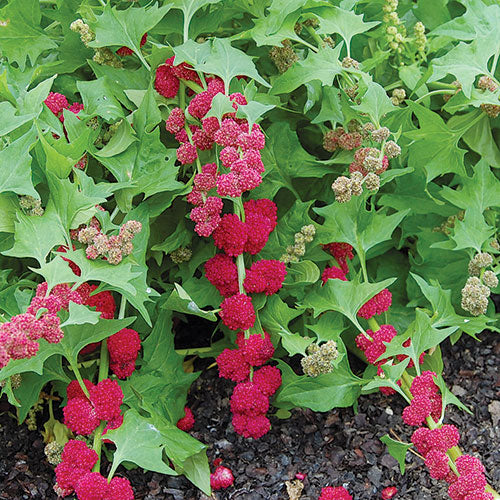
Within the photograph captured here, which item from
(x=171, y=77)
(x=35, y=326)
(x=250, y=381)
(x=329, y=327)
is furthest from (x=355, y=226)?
(x=35, y=326)

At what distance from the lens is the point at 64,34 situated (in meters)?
2.37

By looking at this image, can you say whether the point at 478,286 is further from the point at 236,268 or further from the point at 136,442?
the point at 136,442

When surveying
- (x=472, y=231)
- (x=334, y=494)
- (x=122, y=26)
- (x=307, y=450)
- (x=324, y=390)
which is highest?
(x=122, y=26)

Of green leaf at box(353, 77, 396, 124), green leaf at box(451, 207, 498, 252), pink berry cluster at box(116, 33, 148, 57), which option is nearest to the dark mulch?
→ green leaf at box(451, 207, 498, 252)

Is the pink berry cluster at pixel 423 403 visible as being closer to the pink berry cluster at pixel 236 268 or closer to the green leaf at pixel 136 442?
the pink berry cluster at pixel 236 268

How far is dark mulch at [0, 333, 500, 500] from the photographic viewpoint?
2072 millimetres

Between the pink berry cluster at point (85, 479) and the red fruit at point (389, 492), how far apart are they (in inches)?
28.7

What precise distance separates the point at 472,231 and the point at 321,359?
64 centimetres

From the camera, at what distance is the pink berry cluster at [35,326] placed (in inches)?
51.5

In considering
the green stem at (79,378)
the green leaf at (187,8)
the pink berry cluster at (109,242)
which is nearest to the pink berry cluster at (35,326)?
the pink berry cluster at (109,242)

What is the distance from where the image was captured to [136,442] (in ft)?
5.65

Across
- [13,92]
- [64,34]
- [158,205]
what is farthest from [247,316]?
[64,34]

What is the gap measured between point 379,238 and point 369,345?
12.5 inches

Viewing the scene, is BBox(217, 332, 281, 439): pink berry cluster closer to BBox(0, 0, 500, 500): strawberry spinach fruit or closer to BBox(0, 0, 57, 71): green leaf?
BBox(0, 0, 500, 500): strawberry spinach fruit
